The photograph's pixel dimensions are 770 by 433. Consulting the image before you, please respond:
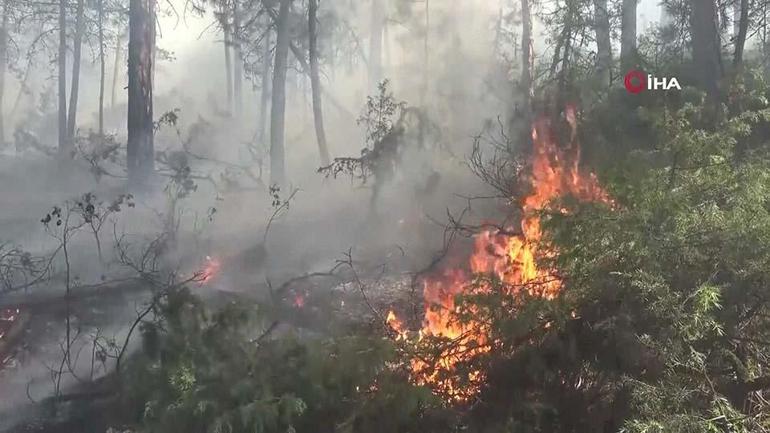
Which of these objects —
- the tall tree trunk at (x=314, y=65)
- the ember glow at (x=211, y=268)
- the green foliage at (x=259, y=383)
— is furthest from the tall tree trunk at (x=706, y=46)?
the tall tree trunk at (x=314, y=65)

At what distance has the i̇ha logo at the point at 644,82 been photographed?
8041 mm

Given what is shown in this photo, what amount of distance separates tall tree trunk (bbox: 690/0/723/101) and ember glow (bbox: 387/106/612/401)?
2501mm

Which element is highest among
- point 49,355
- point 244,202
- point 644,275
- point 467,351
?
point 244,202

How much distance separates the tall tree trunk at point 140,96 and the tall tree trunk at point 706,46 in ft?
35.1

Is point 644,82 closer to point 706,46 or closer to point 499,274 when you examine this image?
point 706,46

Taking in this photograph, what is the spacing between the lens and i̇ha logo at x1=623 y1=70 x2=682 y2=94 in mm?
8041

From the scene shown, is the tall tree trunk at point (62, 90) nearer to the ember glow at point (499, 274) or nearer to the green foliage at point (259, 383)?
the green foliage at point (259, 383)

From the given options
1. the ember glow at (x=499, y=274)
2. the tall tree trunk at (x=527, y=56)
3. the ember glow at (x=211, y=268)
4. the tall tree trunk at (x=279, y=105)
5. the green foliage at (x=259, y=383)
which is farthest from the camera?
the tall tree trunk at (x=279, y=105)

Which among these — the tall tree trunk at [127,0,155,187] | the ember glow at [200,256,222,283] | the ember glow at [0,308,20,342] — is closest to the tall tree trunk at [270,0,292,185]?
the tall tree trunk at [127,0,155,187]

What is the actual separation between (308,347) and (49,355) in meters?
3.79

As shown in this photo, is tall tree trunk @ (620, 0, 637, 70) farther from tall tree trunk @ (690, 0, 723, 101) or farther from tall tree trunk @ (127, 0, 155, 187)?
tall tree trunk @ (127, 0, 155, 187)

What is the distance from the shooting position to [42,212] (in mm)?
13273

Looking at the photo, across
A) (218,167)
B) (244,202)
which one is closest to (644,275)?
(244,202)

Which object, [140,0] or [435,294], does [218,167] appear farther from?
[435,294]
